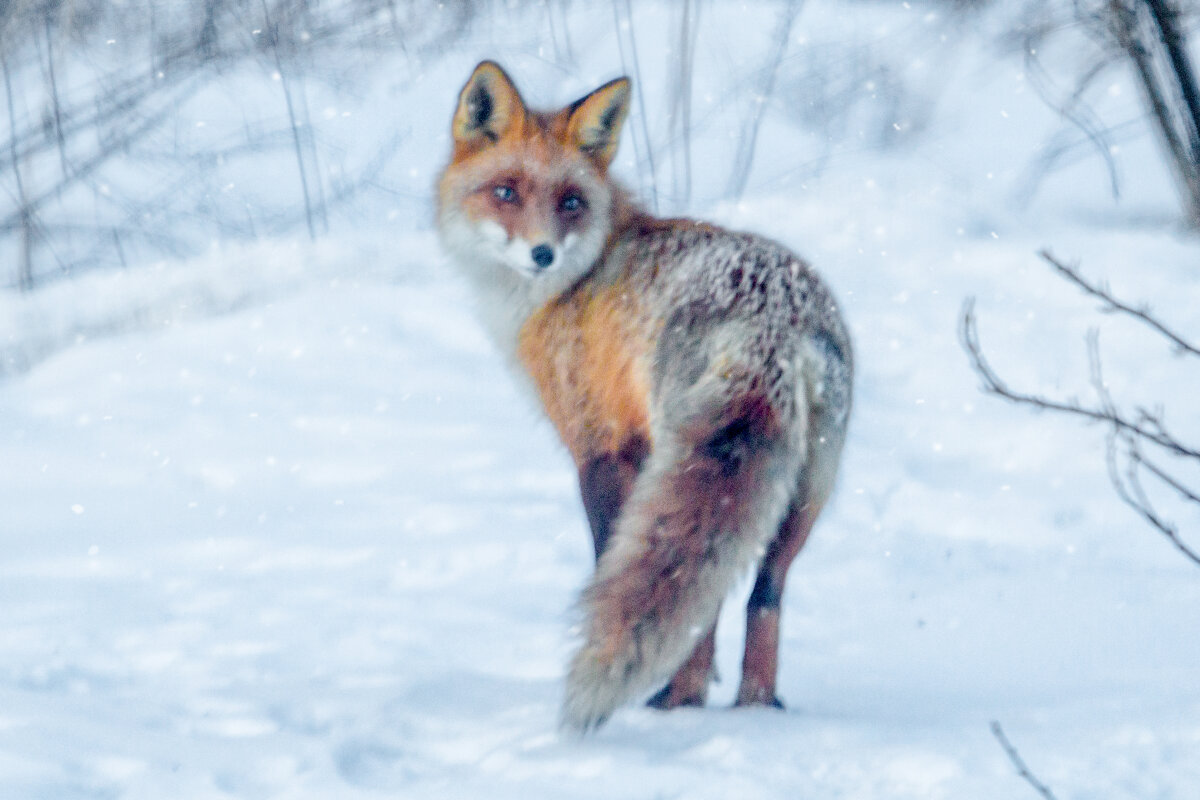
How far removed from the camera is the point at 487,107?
395 cm

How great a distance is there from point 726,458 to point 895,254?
708 centimetres

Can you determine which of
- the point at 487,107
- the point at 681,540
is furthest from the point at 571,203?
the point at 681,540

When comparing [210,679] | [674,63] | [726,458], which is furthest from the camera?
[674,63]

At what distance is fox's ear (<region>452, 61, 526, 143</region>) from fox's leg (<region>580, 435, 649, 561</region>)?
4.07 ft

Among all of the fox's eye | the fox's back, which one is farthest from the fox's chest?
the fox's eye

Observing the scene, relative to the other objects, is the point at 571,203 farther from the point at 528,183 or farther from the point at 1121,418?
the point at 1121,418

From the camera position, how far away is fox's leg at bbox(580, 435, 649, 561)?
3.37m

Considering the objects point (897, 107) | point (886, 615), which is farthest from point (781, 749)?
point (897, 107)

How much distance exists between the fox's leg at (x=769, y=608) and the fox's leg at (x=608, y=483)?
1.49ft

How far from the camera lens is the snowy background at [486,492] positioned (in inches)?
115

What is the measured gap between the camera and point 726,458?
2.97 metres

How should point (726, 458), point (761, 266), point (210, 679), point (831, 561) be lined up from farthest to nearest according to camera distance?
point (831, 561) < point (210, 679) < point (761, 266) < point (726, 458)

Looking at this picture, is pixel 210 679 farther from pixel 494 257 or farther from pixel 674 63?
pixel 674 63

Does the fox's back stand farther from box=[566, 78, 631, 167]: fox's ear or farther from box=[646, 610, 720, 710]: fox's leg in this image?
box=[646, 610, 720, 710]: fox's leg
